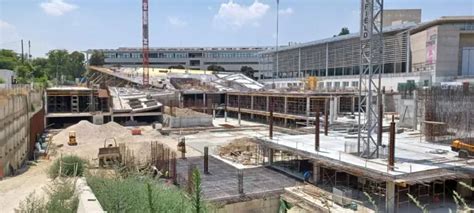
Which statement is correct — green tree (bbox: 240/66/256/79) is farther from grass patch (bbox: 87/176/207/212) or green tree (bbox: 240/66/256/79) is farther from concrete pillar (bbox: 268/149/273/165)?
grass patch (bbox: 87/176/207/212)

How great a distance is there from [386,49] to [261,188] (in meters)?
46.3

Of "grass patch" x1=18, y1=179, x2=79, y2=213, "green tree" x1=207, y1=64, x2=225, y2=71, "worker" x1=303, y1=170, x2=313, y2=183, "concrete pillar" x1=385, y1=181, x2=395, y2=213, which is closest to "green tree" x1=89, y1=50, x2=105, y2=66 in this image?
"green tree" x1=207, y1=64, x2=225, y2=71

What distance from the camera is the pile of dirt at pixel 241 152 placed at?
94.0 ft

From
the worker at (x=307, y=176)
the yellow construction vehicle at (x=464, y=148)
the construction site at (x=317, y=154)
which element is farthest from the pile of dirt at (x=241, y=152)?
the yellow construction vehicle at (x=464, y=148)

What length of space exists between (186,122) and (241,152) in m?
20.1

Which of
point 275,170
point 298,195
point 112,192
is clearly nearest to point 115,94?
point 275,170

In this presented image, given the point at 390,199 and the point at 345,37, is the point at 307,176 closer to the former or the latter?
the point at 390,199

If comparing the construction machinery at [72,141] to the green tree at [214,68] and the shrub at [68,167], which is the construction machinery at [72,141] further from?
the green tree at [214,68]

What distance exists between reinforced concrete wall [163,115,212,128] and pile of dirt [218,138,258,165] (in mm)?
16811

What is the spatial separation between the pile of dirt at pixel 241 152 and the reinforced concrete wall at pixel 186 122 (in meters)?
16.8

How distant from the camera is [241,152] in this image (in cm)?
3128

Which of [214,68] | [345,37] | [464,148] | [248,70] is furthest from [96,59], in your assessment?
[464,148]

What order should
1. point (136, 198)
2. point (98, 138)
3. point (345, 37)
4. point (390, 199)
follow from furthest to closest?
point (345, 37), point (98, 138), point (390, 199), point (136, 198)

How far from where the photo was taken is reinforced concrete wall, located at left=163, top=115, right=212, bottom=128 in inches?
1967
